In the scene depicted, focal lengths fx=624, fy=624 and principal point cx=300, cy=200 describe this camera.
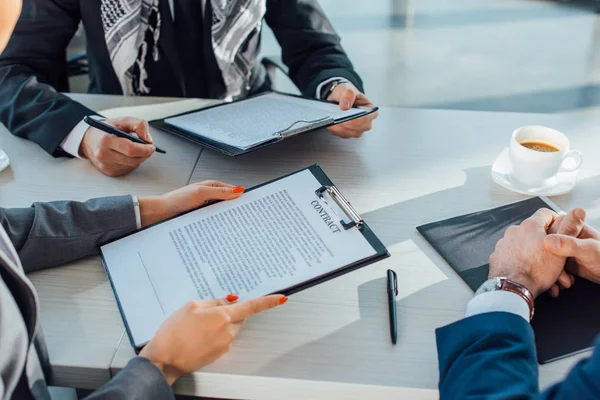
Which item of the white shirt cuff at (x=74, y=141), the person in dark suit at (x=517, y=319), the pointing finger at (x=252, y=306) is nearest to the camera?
the person in dark suit at (x=517, y=319)

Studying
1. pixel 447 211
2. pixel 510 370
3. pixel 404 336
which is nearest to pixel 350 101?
pixel 447 211

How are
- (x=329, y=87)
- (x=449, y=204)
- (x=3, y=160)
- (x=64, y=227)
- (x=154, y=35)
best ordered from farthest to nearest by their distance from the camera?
(x=154, y=35) → (x=329, y=87) → (x=3, y=160) → (x=449, y=204) → (x=64, y=227)

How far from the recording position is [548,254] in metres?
0.88

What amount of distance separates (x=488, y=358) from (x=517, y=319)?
0.07m

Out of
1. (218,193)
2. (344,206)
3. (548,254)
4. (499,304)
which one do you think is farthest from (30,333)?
(548,254)

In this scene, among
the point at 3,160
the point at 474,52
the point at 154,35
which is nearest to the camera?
the point at 3,160

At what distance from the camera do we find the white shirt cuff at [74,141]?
4.00 feet

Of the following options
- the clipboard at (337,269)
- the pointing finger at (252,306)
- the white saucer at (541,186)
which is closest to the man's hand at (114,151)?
the clipboard at (337,269)

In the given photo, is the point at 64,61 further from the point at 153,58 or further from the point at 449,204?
the point at 449,204

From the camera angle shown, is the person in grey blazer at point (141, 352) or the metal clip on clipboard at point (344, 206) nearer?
the person in grey blazer at point (141, 352)

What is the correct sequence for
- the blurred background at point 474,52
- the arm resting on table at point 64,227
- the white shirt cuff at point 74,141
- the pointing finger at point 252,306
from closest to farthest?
1. the pointing finger at point 252,306
2. the arm resting on table at point 64,227
3. the white shirt cuff at point 74,141
4. the blurred background at point 474,52

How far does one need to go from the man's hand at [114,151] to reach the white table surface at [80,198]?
0.8 inches

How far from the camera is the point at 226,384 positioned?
31.0 inches

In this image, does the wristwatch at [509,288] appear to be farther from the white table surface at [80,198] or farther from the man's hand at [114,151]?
the man's hand at [114,151]
